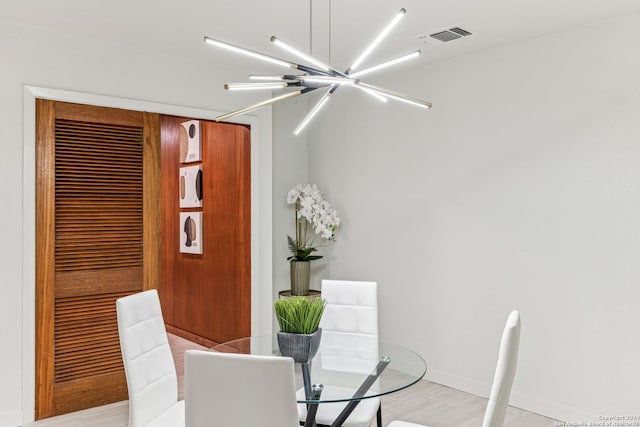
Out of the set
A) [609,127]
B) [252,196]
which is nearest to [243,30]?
[252,196]

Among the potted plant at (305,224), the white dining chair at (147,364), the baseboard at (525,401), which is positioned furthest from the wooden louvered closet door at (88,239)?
the baseboard at (525,401)

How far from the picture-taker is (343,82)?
2104 mm

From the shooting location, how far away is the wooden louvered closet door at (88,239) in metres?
3.49

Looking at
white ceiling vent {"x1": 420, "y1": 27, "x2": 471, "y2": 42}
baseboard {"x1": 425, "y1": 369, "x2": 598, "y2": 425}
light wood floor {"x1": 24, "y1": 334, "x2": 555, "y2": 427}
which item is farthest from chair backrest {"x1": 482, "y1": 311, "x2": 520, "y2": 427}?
white ceiling vent {"x1": 420, "y1": 27, "x2": 471, "y2": 42}

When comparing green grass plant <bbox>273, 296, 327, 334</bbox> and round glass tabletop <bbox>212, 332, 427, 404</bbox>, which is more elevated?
green grass plant <bbox>273, 296, 327, 334</bbox>

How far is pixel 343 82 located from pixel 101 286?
2.60 meters

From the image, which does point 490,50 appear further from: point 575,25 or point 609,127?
point 609,127

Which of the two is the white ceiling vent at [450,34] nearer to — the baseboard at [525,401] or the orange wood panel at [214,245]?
the orange wood panel at [214,245]

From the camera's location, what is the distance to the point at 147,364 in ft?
7.86

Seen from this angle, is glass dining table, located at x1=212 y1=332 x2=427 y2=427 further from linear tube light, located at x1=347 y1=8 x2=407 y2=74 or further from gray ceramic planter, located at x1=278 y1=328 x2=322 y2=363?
linear tube light, located at x1=347 y1=8 x2=407 y2=74

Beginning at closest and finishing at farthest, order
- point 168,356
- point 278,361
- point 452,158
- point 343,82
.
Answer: point 278,361 < point 343,82 < point 168,356 < point 452,158

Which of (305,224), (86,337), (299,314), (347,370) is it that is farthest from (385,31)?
(305,224)

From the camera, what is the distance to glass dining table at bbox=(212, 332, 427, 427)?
2.07 metres

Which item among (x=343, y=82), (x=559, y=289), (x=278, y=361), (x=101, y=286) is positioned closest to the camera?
(x=278, y=361)
